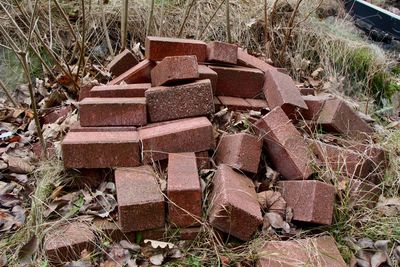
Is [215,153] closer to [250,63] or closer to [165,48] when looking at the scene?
[165,48]

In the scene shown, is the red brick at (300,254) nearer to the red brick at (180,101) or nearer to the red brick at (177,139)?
the red brick at (177,139)

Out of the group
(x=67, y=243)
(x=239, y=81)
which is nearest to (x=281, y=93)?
(x=239, y=81)

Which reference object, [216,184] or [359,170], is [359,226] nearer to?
[359,170]

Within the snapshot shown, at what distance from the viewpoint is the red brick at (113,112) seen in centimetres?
246

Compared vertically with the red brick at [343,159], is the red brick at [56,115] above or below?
below

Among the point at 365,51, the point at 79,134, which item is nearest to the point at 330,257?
the point at 79,134

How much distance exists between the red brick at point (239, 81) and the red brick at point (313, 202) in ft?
2.87

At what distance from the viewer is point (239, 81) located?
9.64 feet

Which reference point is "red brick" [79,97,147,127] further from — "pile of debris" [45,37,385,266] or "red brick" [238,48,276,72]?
"red brick" [238,48,276,72]

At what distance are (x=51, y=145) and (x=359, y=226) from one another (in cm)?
194

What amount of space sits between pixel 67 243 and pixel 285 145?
129 cm

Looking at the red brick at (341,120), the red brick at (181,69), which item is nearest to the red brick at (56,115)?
the red brick at (181,69)

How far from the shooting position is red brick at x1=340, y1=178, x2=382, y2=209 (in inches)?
95.9

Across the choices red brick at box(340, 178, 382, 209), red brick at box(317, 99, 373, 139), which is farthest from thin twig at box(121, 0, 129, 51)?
red brick at box(340, 178, 382, 209)
